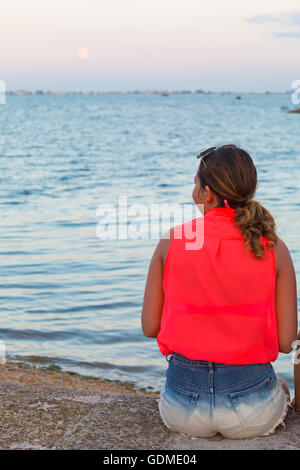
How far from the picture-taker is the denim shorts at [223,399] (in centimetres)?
238

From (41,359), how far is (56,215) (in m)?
7.47

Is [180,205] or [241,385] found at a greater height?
[241,385]

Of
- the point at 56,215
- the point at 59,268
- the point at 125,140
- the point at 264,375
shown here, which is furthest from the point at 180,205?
A: the point at 125,140

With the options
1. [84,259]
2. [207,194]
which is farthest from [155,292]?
[84,259]

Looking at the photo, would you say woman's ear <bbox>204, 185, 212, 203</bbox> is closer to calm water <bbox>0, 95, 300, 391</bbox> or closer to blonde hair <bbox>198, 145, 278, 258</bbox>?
blonde hair <bbox>198, 145, 278, 258</bbox>

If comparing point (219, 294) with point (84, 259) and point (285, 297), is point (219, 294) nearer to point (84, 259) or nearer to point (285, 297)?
point (285, 297)

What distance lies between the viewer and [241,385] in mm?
2393

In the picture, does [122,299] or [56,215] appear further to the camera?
[56,215]

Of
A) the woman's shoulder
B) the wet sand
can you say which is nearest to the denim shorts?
the woman's shoulder

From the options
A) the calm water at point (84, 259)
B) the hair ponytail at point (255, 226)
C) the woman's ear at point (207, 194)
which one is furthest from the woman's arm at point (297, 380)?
the calm water at point (84, 259)

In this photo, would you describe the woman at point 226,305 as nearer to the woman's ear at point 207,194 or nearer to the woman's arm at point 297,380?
the woman's ear at point 207,194
